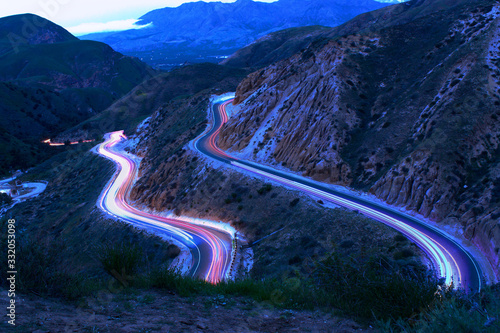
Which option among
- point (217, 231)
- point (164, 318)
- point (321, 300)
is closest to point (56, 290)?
point (164, 318)

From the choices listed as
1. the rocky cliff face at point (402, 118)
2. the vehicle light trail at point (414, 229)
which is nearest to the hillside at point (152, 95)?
the rocky cliff face at point (402, 118)

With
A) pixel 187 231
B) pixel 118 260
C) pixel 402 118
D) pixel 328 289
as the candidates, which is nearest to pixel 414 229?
pixel 402 118

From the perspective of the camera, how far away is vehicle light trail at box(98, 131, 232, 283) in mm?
30516

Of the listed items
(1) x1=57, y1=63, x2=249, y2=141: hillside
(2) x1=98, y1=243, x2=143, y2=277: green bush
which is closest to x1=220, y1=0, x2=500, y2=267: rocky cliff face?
(2) x1=98, y1=243, x2=143, y2=277: green bush

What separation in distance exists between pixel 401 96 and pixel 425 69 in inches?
235

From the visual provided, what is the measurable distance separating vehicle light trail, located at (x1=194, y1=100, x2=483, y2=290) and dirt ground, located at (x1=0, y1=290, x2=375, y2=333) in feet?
18.9

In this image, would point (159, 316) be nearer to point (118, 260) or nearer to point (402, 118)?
point (118, 260)

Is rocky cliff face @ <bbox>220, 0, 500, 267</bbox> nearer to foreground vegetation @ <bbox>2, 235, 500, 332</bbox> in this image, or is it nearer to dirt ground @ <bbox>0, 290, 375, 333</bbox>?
foreground vegetation @ <bbox>2, 235, 500, 332</bbox>

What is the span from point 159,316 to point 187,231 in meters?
30.4

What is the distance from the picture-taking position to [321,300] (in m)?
11.0

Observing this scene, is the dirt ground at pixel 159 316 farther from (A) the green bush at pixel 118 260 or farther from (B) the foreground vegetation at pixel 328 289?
(A) the green bush at pixel 118 260

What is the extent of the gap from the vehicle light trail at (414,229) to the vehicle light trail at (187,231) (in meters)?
10.8

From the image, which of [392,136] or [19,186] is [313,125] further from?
[19,186]

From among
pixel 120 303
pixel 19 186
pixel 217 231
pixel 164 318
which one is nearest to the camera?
pixel 164 318
